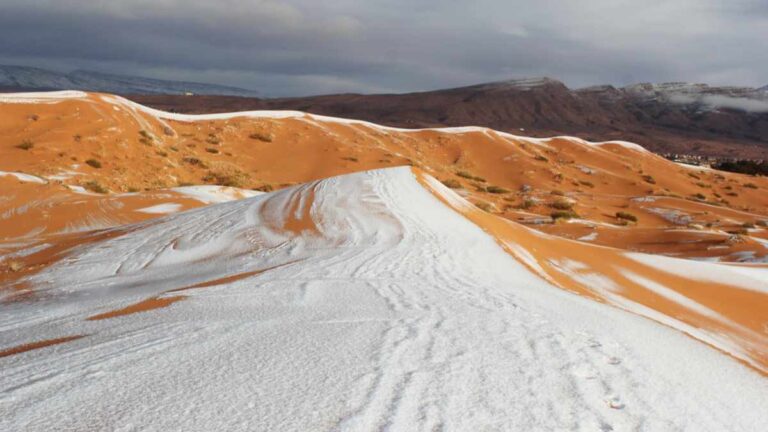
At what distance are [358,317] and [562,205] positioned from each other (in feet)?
68.1

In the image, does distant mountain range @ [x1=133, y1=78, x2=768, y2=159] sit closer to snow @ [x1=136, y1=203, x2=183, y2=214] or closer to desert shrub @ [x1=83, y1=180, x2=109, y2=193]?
desert shrub @ [x1=83, y1=180, x2=109, y2=193]

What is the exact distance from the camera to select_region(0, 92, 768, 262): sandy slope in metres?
17.6

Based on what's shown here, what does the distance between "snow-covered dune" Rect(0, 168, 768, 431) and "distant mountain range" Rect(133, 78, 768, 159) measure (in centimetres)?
8916

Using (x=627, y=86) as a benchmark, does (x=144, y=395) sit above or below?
below

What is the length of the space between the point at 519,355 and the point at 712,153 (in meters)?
109

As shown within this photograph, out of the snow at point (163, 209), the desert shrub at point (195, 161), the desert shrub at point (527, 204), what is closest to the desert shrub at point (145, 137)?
the desert shrub at point (195, 161)

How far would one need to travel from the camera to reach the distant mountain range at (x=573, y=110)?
105750mm

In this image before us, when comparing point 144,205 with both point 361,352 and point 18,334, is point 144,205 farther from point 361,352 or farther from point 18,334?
point 361,352

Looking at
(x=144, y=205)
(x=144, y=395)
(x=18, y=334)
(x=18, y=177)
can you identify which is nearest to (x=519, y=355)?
(x=144, y=395)

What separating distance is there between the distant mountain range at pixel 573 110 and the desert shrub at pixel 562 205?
233ft

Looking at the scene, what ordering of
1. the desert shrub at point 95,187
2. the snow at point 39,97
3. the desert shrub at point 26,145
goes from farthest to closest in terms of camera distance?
the snow at point 39,97 → the desert shrub at point 26,145 → the desert shrub at point 95,187

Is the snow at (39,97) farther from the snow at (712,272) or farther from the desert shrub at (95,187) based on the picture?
the snow at (712,272)

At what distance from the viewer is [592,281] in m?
6.75

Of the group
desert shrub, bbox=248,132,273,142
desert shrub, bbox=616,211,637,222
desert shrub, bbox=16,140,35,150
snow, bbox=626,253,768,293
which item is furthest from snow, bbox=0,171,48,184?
desert shrub, bbox=616,211,637,222
